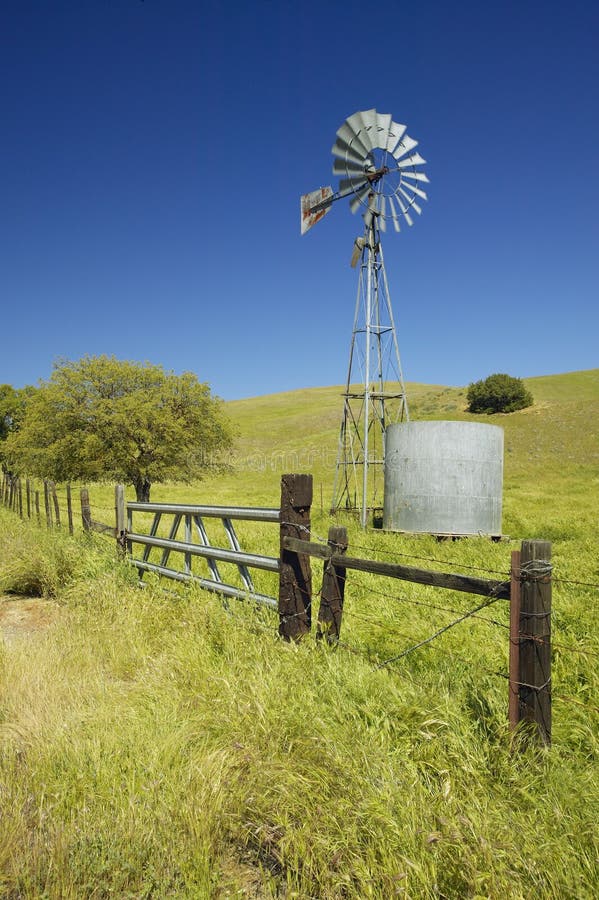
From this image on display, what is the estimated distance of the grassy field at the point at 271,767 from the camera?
2.55 meters

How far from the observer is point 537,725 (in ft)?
11.1

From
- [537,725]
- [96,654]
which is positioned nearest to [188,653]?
[96,654]

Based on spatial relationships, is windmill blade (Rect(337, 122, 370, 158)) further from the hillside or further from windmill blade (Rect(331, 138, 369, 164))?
the hillside

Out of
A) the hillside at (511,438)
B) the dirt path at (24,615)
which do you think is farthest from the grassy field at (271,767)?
the hillside at (511,438)

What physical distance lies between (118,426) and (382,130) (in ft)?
51.5

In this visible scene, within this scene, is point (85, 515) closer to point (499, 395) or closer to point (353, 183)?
point (353, 183)

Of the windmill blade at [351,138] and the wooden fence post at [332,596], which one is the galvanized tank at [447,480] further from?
the wooden fence post at [332,596]

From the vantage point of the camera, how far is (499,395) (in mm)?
60375

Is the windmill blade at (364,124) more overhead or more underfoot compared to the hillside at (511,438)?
more overhead

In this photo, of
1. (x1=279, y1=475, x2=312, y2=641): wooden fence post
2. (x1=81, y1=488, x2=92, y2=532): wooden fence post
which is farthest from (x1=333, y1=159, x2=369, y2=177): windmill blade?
(x1=279, y1=475, x2=312, y2=641): wooden fence post

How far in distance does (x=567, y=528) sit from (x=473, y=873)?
1533 centimetres

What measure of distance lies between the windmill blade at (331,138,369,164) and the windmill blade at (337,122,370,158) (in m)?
0.07

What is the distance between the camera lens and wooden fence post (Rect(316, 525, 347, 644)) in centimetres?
482

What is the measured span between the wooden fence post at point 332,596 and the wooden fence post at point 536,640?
1.67 metres
